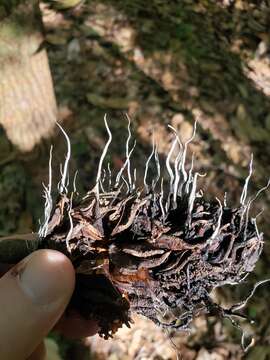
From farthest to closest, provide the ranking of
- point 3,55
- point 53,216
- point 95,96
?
point 95,96 → point 3,55 → point 53,216

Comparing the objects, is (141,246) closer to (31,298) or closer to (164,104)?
(31,298)

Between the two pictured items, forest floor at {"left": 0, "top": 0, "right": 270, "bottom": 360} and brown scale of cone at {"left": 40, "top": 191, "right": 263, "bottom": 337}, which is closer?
brown scale of cone at {"left": 40, "top": 191, "right": 263, "bottom": 337}

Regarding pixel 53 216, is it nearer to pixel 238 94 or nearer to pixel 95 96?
pixel 95 96

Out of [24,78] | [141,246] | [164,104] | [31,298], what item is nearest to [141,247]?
[141,246]

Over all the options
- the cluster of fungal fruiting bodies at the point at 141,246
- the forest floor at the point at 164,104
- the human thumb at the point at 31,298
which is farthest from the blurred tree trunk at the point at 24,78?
the human thumb at the point at 31,298

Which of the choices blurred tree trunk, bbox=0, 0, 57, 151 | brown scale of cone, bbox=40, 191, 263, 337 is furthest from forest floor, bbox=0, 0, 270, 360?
brown scale of cone, bbox=40, 191, 263, 337

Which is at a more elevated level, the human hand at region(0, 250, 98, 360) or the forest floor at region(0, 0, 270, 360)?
the human hand at region(0, 250, 98, 360)

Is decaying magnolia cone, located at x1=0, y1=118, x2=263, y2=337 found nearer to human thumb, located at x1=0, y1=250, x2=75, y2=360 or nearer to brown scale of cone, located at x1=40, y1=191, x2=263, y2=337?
brown scale of cone, located at x1=40, y1=191, x2=263, y2=337

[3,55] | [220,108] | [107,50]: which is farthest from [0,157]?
[220,108]
